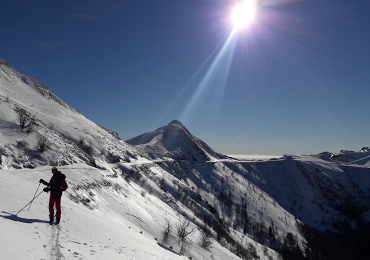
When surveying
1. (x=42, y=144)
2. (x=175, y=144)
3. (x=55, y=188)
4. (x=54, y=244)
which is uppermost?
(x=175, y=144)

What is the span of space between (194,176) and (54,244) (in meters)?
126

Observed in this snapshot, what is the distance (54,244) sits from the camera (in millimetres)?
8375

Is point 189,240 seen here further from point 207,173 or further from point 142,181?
point 207,173

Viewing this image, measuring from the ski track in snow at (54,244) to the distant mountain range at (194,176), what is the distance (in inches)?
598

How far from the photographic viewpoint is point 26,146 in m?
25.6

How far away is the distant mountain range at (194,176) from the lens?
103ft

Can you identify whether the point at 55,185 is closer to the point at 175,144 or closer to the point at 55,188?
the point at 55,188

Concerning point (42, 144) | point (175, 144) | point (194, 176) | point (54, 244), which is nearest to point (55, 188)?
A: point (54, 244)

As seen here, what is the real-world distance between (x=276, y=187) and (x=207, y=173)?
8199cm

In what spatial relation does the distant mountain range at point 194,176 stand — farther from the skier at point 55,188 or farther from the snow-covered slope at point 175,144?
the skier at point 55,188

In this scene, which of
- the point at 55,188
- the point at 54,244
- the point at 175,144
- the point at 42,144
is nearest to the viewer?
the point at 54,244

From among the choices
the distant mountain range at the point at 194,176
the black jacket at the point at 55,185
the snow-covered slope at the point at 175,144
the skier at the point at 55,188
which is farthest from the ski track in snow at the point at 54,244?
the snow-covered slope at the point at 175,144

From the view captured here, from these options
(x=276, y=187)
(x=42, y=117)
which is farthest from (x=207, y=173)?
(x=42, y=117)

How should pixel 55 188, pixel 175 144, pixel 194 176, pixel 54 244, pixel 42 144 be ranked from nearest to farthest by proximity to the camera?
pixel 54 244
pixel 55 188
pixel 42 144
pixel 194 176
pixel 175 144
